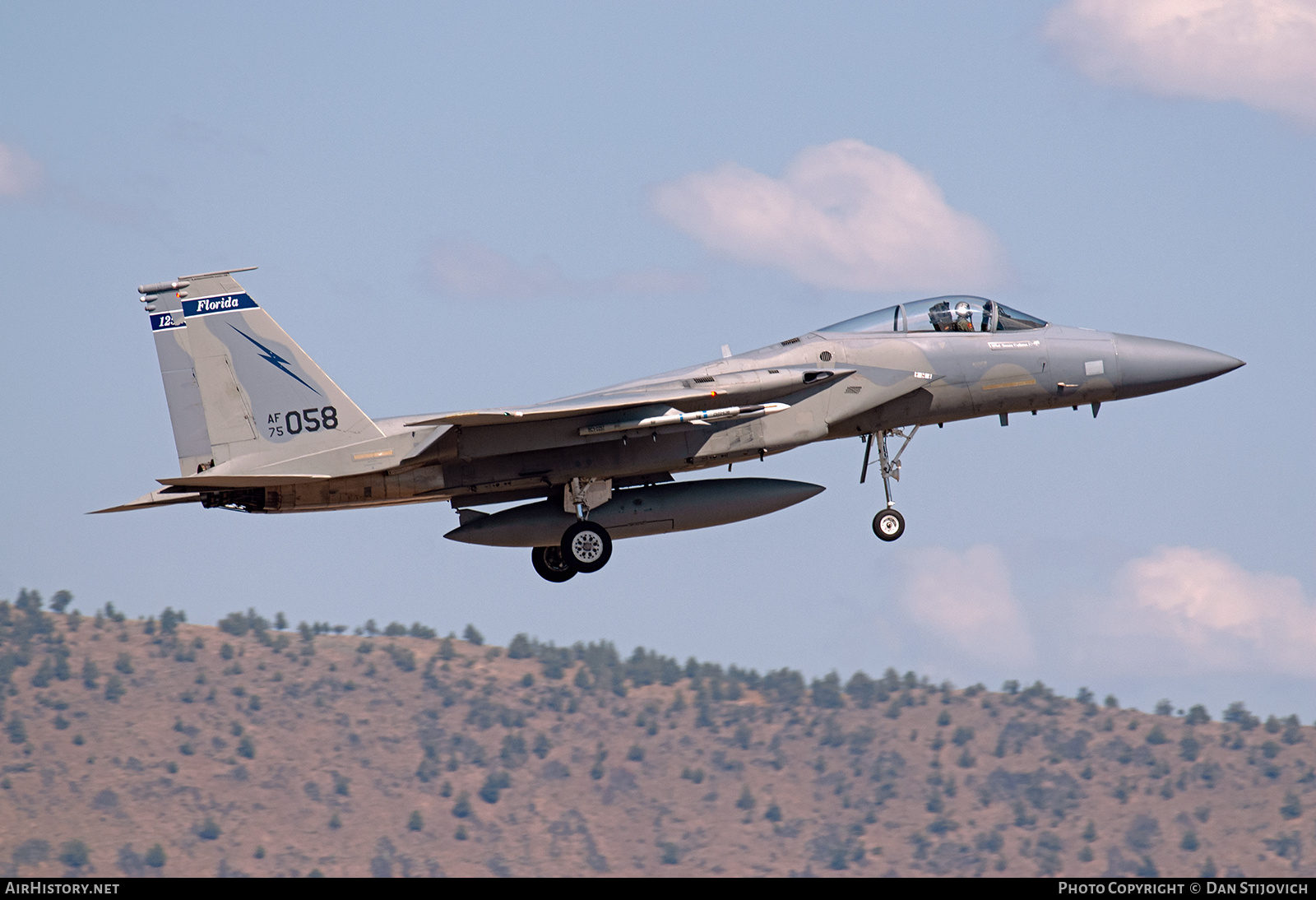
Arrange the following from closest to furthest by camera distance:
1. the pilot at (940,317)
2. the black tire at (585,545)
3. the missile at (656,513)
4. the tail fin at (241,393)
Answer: the tail fin at (241,393)
the black tire at (585,545)
the missile at (656,513)
the pilot at (940,317)

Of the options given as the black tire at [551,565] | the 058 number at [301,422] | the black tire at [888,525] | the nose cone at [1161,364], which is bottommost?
the black tire at [888,525]

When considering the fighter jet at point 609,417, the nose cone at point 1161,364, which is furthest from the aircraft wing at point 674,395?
the nose cone at point 1161,364

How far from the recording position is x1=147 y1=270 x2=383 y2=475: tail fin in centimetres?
2022

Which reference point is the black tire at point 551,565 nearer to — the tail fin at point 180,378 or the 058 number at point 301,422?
the 058 number at point 301,422

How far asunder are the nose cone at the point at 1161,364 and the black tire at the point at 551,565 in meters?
8.07

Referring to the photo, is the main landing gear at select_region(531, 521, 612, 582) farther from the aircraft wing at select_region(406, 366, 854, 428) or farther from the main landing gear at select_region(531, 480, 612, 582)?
the aircraft wing at select_region(406, 366, 854, 428)

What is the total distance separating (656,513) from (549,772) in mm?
124630

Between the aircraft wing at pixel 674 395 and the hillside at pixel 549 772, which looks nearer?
the aircraft wing at pixel 674 395

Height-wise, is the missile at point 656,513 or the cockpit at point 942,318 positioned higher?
→ the cockpit at point 942,318

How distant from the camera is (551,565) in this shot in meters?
22.2

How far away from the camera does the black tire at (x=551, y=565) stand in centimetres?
2206

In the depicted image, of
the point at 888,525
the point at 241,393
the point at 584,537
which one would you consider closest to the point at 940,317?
the point at 888,525

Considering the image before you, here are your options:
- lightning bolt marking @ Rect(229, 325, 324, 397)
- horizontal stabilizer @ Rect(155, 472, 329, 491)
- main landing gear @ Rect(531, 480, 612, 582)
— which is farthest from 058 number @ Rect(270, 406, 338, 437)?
main landing gear @ Rect(531, 480, 612, 582)

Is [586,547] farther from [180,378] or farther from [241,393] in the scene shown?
[180,378]
